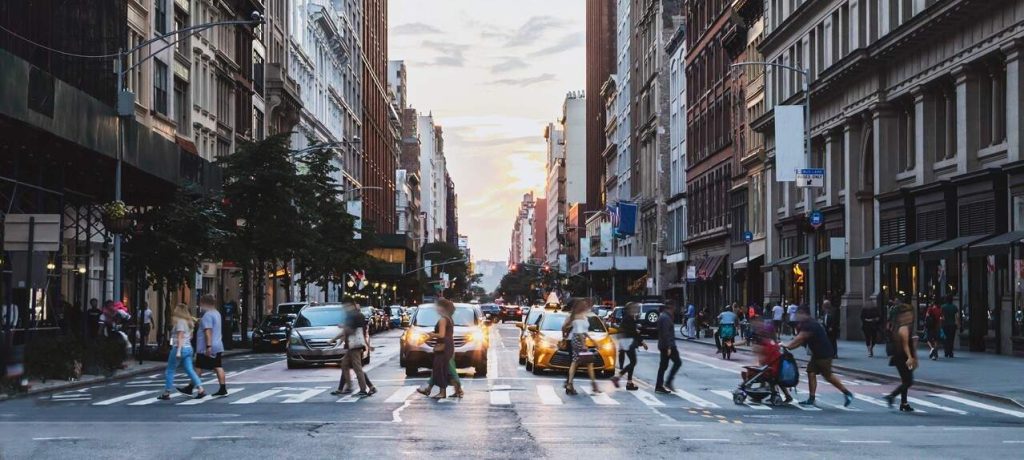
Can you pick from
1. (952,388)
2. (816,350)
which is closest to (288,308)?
(952,388)

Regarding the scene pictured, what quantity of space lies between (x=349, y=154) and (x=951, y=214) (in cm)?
7771

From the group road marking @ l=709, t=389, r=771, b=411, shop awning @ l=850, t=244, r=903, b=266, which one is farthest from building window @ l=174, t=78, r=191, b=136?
road marking @ l=709, t=389, r=771, b=411

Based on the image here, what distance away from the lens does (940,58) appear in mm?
44406

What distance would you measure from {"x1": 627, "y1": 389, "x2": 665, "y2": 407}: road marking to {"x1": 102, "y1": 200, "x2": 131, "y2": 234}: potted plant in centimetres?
1405

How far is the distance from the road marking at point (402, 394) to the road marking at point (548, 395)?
7.89 feet

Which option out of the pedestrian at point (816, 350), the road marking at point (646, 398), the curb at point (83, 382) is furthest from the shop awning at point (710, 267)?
the pedestrian at point (816, 350)

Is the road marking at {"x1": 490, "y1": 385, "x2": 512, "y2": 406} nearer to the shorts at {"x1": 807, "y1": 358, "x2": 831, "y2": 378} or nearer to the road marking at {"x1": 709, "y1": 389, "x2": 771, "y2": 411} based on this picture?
the road marking at {"x1": 709, "y1": 389, "x2": 771, "y2": 411}

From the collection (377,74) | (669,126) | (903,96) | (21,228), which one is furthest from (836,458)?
(377,74)

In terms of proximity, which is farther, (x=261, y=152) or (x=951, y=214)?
(x=261, y=152)

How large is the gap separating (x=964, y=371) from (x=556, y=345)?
31.1ft

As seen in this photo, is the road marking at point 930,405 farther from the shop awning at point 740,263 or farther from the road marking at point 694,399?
the shop awning at point 740,263

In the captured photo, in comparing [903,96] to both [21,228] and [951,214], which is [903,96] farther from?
[21,228]

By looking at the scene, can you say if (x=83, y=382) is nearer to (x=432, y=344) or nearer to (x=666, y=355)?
(x=432, y=344)

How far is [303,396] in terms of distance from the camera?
24688 mm
